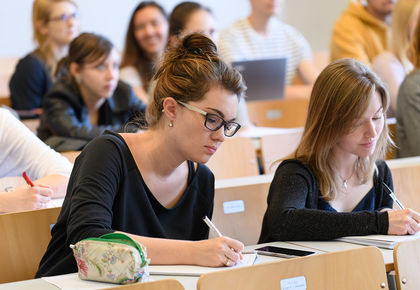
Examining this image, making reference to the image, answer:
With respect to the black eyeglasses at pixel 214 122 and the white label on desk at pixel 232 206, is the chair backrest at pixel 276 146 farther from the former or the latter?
the black eyeglasses at pixel 214 122

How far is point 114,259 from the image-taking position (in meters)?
1.37

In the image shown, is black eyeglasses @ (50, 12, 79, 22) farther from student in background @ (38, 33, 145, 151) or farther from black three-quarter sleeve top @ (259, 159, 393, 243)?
black three-quarter sleeve top @ (259, 159, 393, 243)

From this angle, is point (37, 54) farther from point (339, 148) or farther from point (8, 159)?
point (339, 148)

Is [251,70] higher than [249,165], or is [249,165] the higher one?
[251,70]

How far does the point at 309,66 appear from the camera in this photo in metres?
4.87

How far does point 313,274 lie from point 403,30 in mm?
2603

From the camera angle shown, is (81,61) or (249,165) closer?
(249,165)

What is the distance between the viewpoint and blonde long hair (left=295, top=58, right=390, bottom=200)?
6.46 feet

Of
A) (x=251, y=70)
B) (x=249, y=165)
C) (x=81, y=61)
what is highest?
(x=81, y=61)

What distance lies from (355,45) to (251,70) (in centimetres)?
97

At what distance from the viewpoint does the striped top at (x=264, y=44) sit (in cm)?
461

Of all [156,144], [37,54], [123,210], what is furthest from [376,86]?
[37,54]

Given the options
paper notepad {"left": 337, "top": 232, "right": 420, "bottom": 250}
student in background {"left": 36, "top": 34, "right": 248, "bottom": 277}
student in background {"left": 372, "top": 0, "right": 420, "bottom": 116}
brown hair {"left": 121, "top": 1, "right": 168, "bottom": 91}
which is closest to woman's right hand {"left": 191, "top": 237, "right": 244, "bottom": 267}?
student in background {"left": 36, "top": 34, "right": 248, "bottom": 277}

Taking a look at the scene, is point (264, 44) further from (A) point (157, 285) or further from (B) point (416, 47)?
(A) point (157, 285)
